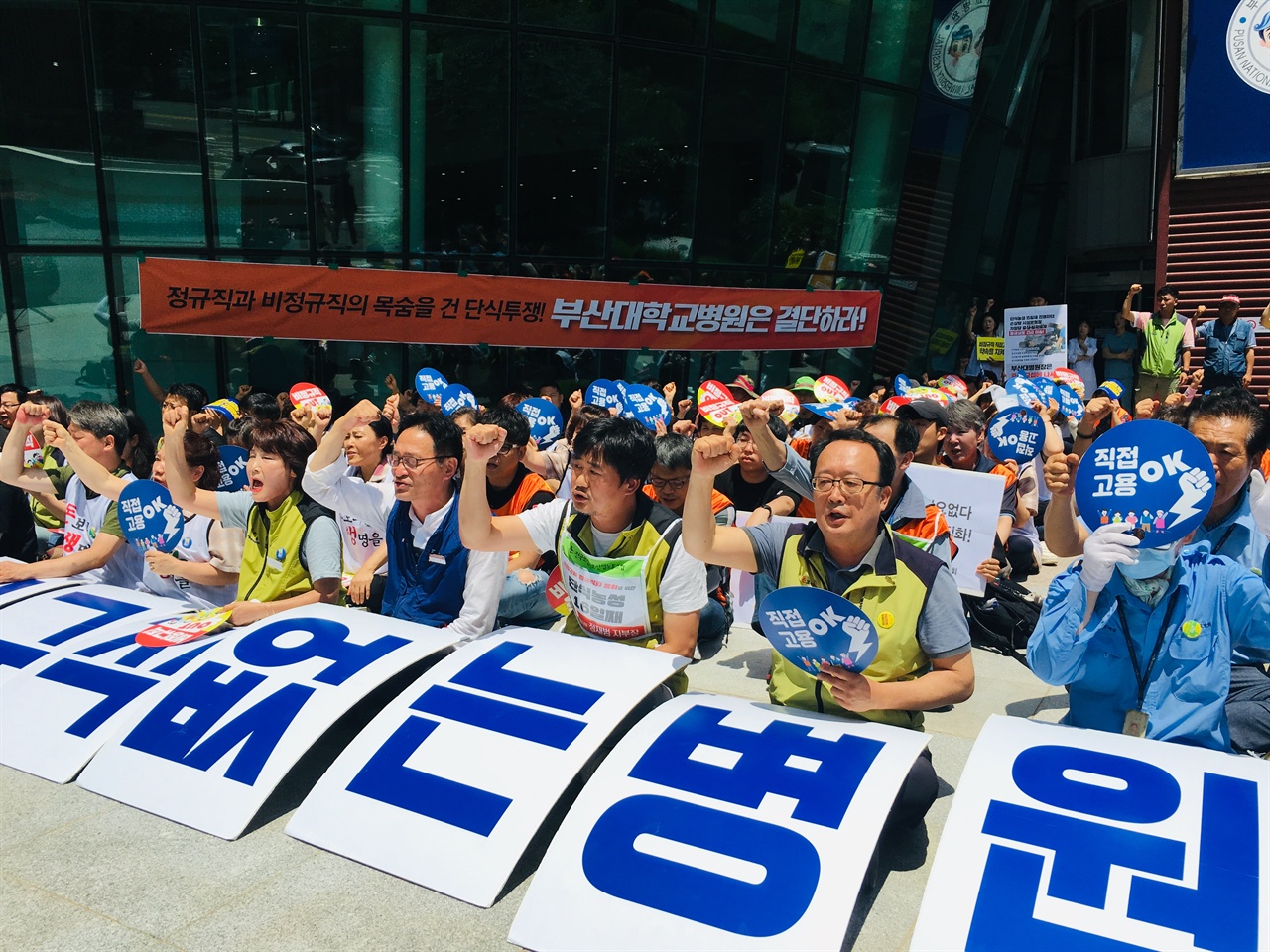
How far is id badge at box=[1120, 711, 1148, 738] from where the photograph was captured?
10.7ft

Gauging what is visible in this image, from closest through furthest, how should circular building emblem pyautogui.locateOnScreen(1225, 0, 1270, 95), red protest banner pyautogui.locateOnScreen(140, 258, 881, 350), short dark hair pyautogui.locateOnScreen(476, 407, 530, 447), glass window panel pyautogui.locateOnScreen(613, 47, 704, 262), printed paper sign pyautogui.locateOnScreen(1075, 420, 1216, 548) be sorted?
1. printed paper sign pyautogui.locateOnScreen(1075, 420, 1216, 548)
2. short dark hair pyautogui.locateOnScreen(476, 407, 530, 447)
3. red protest banner pyautogui.locateOnScreen(140, 258, 881, 350)
4. glass window panel pyautogui.locateOnScreen(613, 47, 704, 262)
5. circular building emblem pyautogui.locateOnScreen(1225, 0, 1270, 95)

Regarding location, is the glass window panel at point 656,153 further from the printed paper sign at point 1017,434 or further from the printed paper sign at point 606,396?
the printed paper sign at point 1017,434

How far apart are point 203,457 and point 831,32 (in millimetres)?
12595

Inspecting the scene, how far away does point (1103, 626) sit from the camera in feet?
10.7

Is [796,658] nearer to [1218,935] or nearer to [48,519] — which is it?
[1218,935]

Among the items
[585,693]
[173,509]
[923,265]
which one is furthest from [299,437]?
[923,265]

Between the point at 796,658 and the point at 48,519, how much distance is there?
19.3 ft

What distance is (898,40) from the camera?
1567 centimetres

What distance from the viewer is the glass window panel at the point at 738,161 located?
571 inches

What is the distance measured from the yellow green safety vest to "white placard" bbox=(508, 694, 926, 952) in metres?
0.17

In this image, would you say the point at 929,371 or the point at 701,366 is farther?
the point at 929,371

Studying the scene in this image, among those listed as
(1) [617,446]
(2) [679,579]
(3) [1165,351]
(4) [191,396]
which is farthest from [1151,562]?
(3) [1165,351]

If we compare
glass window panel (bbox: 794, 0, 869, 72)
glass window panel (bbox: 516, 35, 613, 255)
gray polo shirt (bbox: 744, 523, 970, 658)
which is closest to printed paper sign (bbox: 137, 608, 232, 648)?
gray polo shirt (bbox: 744, 523, 970, 658)

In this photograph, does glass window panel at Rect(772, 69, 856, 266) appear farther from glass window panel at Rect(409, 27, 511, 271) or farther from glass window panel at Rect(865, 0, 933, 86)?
glass window panel at Rect(409, 27, 511, 271)
